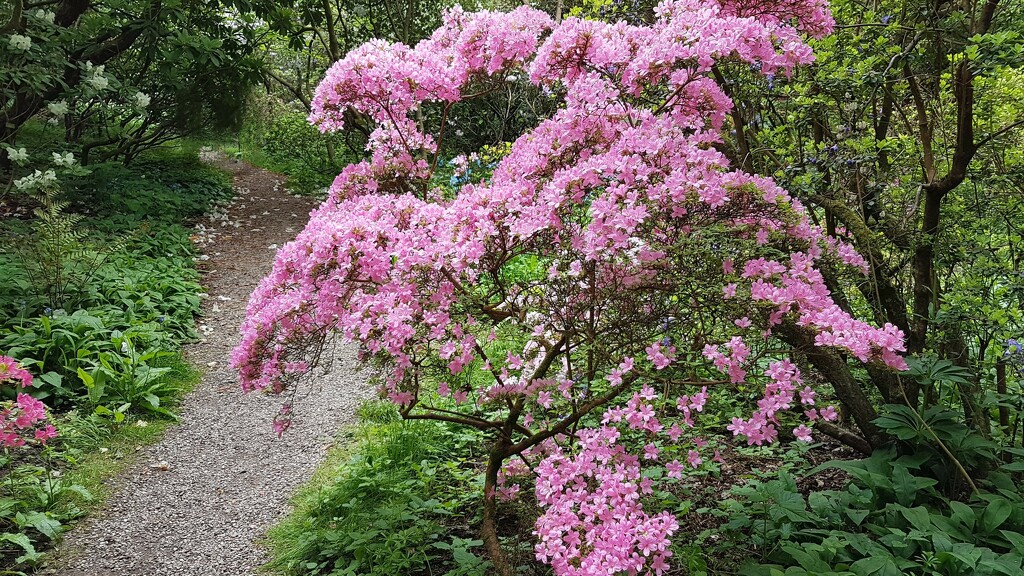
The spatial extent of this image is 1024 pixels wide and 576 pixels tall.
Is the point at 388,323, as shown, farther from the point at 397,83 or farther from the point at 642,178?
the point at 397,83

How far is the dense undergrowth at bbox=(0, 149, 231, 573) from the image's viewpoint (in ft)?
11.3

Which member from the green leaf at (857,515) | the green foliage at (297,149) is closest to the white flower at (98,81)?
the green foliage at (297,149)

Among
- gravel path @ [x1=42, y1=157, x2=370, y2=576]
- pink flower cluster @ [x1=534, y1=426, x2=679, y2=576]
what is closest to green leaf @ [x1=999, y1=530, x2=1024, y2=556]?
pink flower cluster @ [x1=534, y1=426, x2=679, y2=576]

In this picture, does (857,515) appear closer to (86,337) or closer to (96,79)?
(86,337)

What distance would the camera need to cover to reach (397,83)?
9.16 feet

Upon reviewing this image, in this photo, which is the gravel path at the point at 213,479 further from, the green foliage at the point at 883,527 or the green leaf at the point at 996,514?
the green leaf at the point at 996,514

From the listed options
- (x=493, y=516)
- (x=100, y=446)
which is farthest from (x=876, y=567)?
(x=100, y=446)

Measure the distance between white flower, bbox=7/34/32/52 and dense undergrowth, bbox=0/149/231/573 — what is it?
113 centimetres

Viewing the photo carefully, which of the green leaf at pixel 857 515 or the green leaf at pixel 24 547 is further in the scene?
the green leaf at pixel 24 547

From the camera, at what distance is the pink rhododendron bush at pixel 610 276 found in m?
1.85

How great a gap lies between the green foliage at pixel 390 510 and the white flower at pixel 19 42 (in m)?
4.08

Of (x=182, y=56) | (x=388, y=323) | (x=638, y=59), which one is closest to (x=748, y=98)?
(x=638, y=59)

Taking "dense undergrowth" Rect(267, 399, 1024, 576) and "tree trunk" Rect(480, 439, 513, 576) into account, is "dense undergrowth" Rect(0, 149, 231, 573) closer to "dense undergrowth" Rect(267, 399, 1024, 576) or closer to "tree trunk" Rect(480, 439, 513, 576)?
"dense undergrowth" Rect(267, 399, 1024, 576)

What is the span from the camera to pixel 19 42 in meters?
4.87
